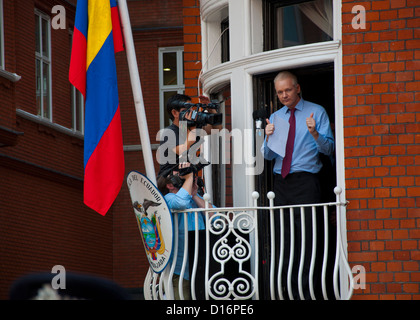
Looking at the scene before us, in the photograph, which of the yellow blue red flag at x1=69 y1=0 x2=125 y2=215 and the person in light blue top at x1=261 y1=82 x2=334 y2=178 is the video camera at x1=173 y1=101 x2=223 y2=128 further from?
the yellow blue red flag at x1=69 y1=0 x2=125 y2=215

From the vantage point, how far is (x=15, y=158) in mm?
17219

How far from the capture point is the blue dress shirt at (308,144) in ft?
25.2

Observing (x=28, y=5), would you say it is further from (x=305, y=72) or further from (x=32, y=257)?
(x=305, y=72)

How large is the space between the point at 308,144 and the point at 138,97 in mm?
1488

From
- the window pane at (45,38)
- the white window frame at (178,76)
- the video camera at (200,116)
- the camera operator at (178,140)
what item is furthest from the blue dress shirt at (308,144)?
the white window frame at (178,76)

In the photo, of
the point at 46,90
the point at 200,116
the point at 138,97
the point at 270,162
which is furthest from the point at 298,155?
the point at 46,90

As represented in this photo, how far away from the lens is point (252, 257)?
7938mm

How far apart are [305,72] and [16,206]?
1033cm

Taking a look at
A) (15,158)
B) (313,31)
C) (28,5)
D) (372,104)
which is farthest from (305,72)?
(28,5)

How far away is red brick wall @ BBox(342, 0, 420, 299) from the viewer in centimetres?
736

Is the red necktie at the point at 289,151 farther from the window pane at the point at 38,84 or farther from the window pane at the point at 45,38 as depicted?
the window pane at the point at 45,38

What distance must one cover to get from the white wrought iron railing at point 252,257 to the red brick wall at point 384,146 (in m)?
0.22

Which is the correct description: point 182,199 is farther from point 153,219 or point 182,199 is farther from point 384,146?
point 384,146

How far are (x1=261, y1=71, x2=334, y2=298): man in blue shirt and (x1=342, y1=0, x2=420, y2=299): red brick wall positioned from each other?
24 cm
